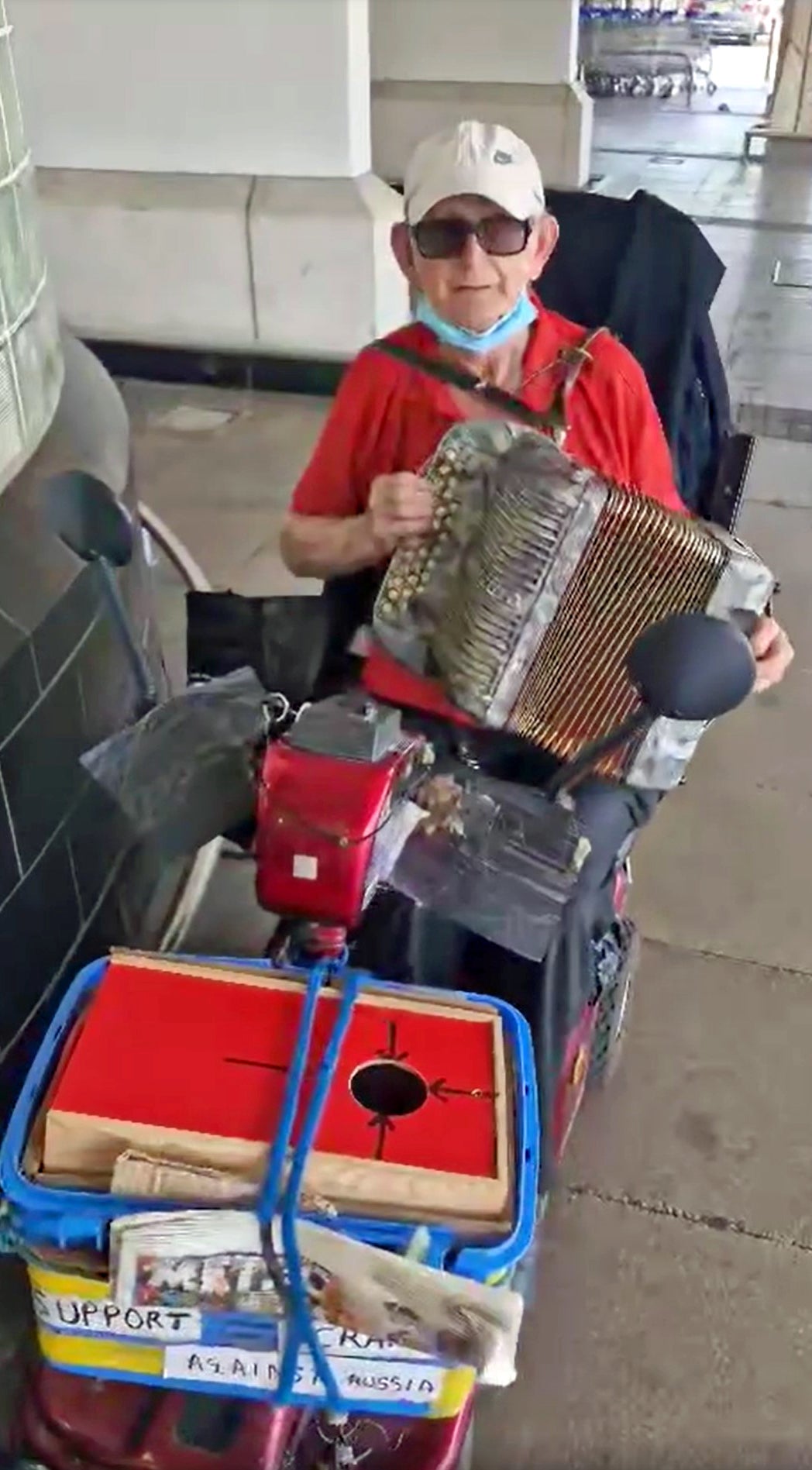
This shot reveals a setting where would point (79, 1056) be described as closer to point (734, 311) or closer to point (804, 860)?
point (804, 860)

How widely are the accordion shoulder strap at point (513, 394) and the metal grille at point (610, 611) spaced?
21cm

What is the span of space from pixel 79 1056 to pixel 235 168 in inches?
152

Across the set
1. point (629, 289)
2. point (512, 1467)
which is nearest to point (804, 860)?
point (629, 289)

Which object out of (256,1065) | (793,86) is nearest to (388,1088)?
(256,1065)

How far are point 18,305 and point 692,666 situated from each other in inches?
54.0

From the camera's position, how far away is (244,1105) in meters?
1.13

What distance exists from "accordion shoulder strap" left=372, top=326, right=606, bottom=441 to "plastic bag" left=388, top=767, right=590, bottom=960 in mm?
475

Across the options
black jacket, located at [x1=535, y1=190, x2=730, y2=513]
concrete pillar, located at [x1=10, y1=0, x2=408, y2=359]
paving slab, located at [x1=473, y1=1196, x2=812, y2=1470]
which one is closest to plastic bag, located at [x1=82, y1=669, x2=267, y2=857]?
paving slab, located at [x1=473, y1=1196, x2=812, y2=1470]

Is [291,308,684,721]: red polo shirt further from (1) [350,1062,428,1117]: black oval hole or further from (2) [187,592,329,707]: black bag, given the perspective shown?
(1) [350,1062,428,1117]: black oval hole

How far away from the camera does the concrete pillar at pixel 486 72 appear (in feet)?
22.3

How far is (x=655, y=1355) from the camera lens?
164 cm

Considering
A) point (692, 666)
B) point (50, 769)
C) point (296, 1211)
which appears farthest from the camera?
point (50, 769)

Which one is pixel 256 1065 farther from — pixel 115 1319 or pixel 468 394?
pixel 468 394

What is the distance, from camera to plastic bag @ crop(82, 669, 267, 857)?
1321mm
